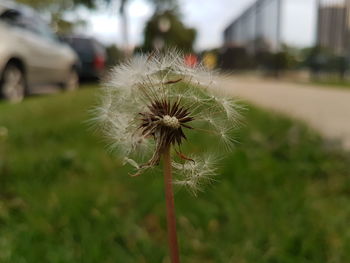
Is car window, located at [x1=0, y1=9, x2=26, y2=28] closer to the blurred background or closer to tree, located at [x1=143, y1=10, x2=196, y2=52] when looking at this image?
the blurred background

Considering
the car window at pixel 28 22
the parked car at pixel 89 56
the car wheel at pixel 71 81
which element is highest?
the car window at pixel 28 22

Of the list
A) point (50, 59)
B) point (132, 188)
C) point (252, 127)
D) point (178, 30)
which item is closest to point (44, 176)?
point (132, 188)

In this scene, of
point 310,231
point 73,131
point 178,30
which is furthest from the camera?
point 178,30

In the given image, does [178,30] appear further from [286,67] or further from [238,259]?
[238,259]

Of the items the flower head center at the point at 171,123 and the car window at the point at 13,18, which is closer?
the flower head center at the point at 171,123

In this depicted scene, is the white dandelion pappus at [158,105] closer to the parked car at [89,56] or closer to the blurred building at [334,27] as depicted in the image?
the parked car at [89,56]

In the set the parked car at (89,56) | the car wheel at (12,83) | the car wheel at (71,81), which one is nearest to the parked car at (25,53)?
the car wheel at (12,83)

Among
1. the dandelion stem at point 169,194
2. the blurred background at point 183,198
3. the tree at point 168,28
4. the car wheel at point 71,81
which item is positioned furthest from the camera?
the tree at point 168,28

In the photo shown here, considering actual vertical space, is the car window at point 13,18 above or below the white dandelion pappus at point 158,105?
above
